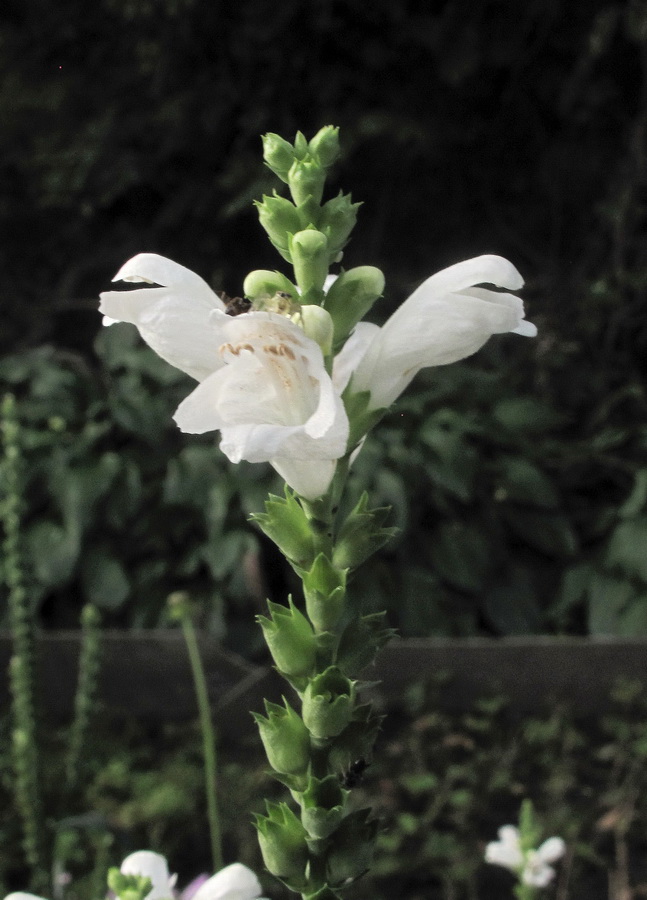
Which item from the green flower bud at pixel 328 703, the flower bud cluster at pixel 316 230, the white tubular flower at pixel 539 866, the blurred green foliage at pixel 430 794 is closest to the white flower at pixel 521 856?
the white tubular flower at pixel 539 866

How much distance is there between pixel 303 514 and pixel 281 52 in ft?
11.5

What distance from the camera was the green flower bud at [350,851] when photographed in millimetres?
523

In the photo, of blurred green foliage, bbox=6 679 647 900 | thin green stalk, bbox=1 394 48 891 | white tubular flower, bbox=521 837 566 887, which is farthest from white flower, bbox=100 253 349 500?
blurred green foliage, bbox=6 679 647 900

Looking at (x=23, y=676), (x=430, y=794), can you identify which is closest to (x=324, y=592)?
(x=23, y=676)

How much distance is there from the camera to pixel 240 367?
0.58 meters

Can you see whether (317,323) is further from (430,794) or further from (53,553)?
(53,553)

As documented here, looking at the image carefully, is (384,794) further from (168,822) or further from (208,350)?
(208,350)

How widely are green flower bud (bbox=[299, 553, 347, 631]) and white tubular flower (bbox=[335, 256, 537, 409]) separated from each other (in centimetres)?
12

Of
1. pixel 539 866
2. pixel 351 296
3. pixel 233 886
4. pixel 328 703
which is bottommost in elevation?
pixel 539 866

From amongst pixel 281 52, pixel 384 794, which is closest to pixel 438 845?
pixel 384 794

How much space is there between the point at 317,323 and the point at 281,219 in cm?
7

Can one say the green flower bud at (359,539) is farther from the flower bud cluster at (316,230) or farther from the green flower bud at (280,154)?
the green flower bud at (280,154)

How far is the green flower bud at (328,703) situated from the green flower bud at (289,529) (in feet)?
0.25

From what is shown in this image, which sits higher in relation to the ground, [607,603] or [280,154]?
[280,154]
